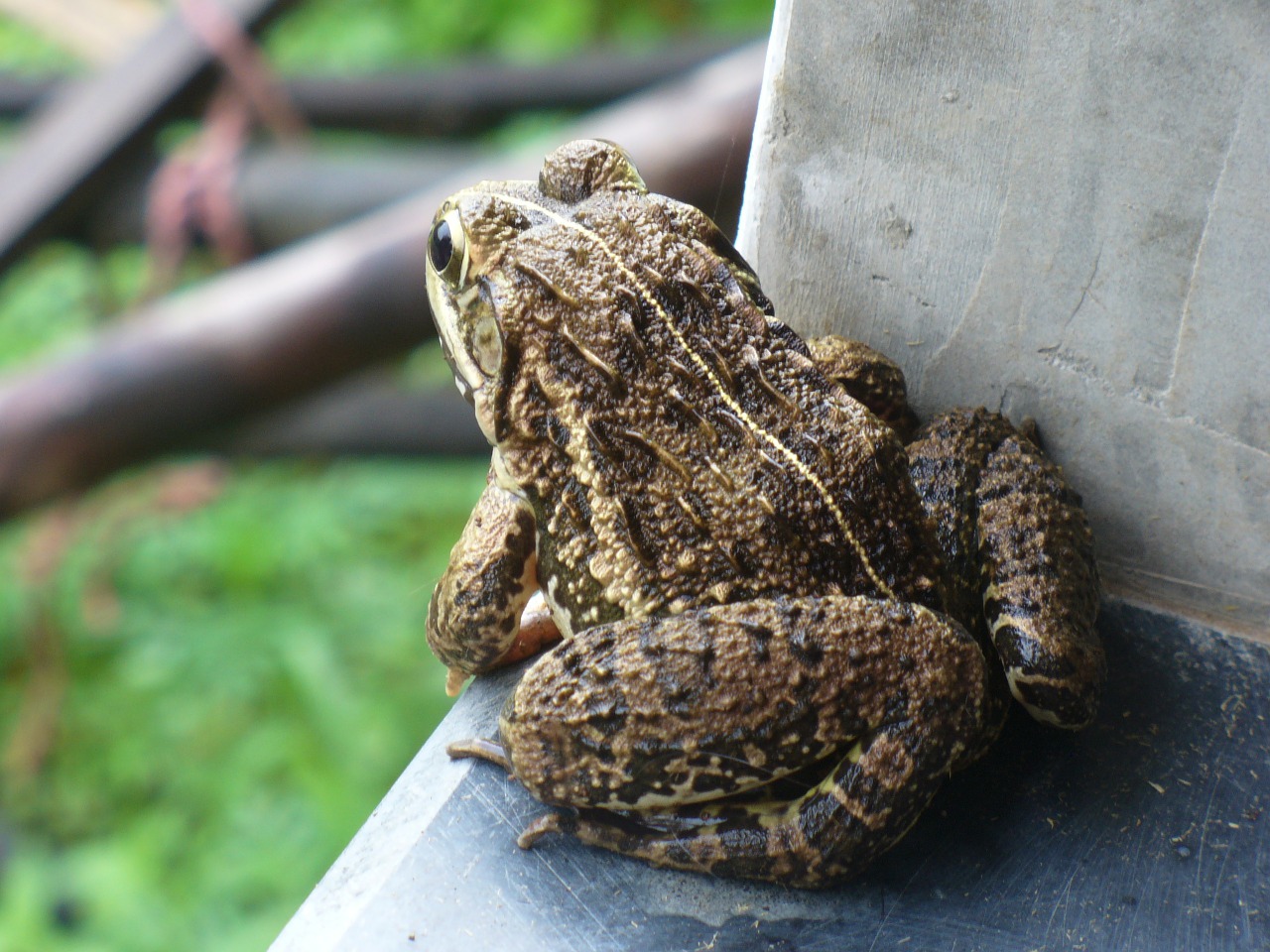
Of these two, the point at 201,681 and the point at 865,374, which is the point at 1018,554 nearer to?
the point at 865,374

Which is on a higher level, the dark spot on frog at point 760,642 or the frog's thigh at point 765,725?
the dark spot on frog at point 760,642

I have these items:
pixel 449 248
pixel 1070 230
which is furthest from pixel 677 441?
pixel 1070 230

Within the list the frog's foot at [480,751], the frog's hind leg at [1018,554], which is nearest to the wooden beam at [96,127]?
the frog's foot at [480,751]

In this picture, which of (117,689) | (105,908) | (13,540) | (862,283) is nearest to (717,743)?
(862,283)

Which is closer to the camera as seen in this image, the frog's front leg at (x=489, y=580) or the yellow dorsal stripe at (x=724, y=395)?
the yellow dorsal stripe at (x=724, y=395)

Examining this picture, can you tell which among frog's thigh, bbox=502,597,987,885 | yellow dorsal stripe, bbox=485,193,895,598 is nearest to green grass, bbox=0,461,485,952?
frog's thigh, bbox=502,597,987,885

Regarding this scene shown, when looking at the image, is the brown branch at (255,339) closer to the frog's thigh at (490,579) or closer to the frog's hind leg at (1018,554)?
the frog's thigh at (490,579)

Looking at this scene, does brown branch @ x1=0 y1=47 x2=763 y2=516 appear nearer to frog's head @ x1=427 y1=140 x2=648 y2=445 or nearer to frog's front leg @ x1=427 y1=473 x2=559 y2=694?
frog's head @ x1=427 y1=140 x2=648 y2=445

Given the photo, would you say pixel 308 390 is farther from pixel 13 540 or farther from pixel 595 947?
pixel 13 540
